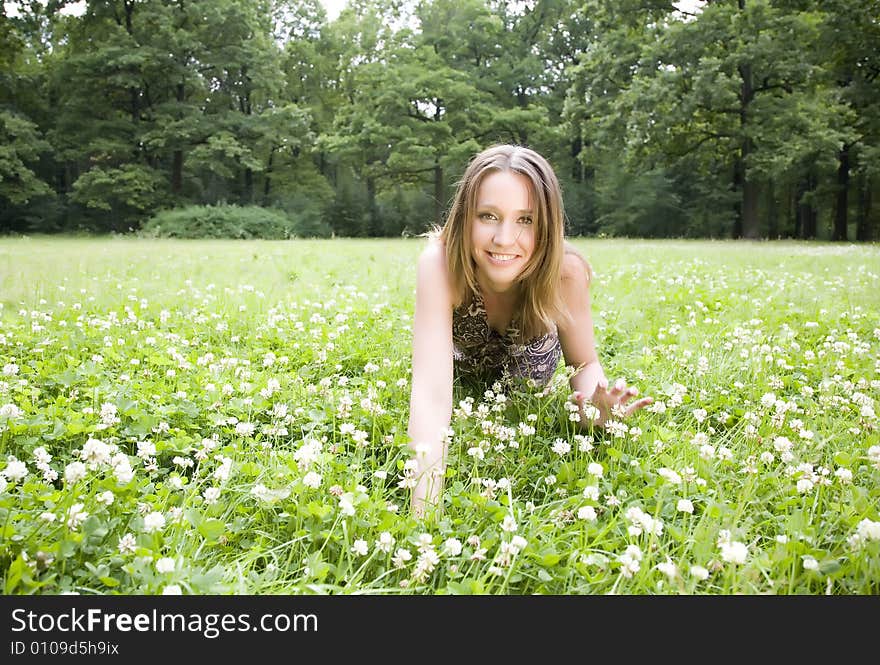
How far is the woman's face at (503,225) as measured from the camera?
253cm

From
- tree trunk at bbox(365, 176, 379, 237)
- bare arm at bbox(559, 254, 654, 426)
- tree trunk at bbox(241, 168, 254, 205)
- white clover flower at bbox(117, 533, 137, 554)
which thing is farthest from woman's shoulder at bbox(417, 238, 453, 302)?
tree trunk at bbox(241, 168, 254, 205)

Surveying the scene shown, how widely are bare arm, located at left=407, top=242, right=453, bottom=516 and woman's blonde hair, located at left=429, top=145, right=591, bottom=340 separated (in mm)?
92

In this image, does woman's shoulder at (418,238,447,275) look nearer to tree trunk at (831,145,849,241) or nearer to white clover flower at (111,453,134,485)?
white clover flower at (111,453,134,485)

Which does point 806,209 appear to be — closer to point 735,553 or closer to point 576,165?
point 576,165

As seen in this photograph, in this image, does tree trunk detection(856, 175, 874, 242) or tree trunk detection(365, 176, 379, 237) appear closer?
tree trunk detection(856, 175, 874, 242)

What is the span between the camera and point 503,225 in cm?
253

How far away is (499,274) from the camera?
258 centimetres

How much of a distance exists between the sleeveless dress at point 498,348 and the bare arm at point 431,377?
35cm

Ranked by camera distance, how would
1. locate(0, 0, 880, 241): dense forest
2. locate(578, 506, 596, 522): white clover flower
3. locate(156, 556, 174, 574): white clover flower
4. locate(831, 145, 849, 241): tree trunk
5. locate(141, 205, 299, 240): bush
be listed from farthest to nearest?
locate(831, 145, 849, 241): tree trunk, locate(141, 205, 299, 240): bush, locate(0, 0, 880, 241): dense forest, locate(578, 506, 596, 522): white clover flower, locate(156, 556, 174, 574): white clover flower

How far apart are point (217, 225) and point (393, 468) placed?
2349cm

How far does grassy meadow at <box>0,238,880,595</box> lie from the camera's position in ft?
5.05

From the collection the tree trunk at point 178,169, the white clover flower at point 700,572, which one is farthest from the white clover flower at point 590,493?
the tree trunk at point 178,169

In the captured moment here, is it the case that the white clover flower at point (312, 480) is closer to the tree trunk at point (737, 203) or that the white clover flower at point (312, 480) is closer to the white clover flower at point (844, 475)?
the white clover flower at point (844, 475)
